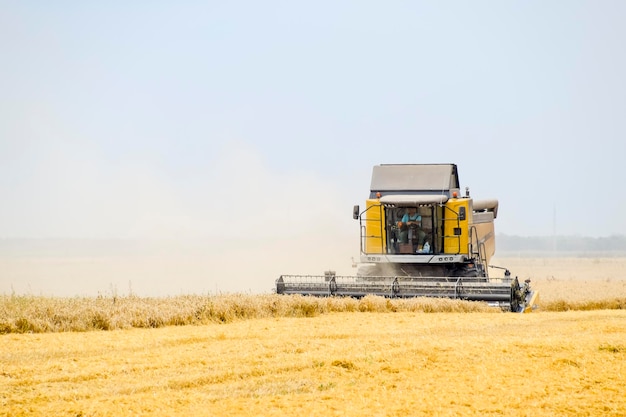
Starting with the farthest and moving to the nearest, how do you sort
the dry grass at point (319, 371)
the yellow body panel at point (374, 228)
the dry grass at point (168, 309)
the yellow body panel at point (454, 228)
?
the yellow body panel at point (374, 228)
the yellow body panel at point (454, 228)
the dry grass at point (168, 309)
the dry grass at point (319, 371)

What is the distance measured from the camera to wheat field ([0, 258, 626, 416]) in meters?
8.16

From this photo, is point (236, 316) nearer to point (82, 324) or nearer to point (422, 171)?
point (82, 324)

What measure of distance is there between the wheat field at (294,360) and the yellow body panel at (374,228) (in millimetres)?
3867

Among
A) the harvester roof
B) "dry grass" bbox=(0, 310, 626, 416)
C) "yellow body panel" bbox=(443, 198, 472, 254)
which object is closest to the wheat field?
"dry grass" bbox=(0, 310, 626, 416)

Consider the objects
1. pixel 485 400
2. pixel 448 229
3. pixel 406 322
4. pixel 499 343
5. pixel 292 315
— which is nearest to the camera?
pixel 485 400

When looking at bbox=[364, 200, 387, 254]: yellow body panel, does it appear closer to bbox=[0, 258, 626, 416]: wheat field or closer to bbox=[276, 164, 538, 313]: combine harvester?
bbox=[276, 164, 538, 313]: combine harvester

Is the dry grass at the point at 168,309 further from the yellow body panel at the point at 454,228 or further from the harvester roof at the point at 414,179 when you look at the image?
the harvester roof at the point at 414,179

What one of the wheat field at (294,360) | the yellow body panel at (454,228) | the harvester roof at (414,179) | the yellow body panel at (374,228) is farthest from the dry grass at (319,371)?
the harvester roof at (414,179)

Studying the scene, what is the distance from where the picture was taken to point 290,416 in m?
7.71

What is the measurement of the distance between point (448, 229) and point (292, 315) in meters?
5.21

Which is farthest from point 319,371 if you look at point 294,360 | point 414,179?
point 414,179

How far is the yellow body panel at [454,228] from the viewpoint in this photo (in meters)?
18.9

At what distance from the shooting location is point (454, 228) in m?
19.0

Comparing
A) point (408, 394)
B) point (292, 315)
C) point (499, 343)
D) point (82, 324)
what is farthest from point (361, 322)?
point (408, 394)
